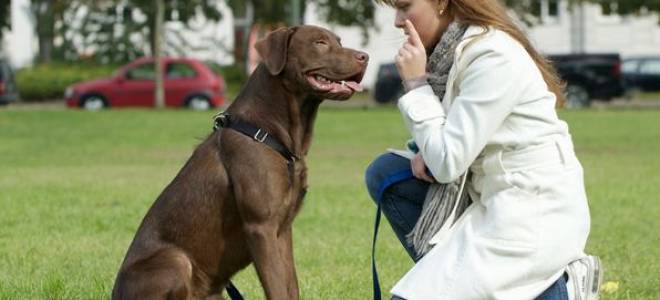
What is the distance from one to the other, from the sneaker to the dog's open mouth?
1.20m

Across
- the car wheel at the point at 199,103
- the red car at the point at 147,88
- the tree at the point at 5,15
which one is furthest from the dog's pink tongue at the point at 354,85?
the tree at the point at 5,15

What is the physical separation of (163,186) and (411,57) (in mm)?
9755

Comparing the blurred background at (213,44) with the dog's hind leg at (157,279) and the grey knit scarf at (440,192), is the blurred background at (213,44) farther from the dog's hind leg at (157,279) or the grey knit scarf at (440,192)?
the grey knit scarf at (440,192)

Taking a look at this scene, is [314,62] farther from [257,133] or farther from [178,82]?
[178,82]

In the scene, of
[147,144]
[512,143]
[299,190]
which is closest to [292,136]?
[299,190]

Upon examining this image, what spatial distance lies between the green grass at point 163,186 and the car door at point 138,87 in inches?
610

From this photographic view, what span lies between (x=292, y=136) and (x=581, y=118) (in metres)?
27.0

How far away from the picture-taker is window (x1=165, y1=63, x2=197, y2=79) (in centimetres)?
4328

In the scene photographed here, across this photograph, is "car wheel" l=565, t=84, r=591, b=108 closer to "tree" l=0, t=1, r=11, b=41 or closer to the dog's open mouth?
"tree" l=0, t=1, r=11, b=41

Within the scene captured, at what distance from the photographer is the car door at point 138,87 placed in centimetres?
4319

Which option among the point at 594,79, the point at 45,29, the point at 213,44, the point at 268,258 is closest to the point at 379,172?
the point at 268,258

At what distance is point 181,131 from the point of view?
27469mm

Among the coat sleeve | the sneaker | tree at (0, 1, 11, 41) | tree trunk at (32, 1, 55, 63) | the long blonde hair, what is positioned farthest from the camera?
tree at (0, 1, 11, 41)

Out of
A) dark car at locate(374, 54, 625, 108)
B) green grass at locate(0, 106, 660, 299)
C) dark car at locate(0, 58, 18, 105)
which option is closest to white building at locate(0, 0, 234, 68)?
dark car at locate(0, 58, 18, 105)
